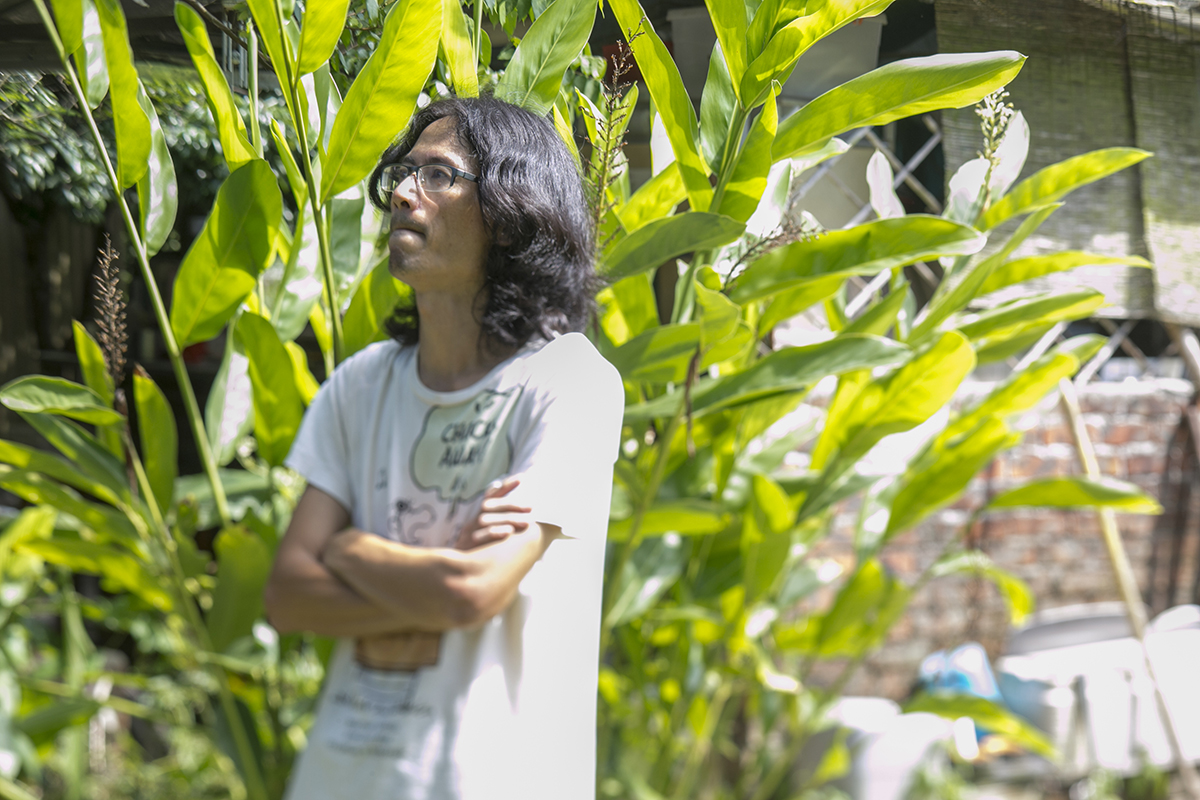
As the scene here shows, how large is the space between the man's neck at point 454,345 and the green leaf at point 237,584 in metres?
0.36

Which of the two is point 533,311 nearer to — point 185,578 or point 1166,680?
point 185,578

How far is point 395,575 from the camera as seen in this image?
0.67 m

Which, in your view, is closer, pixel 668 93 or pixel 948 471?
pixel 668 93

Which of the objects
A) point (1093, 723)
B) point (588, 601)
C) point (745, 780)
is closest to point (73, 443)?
point (588, 601)

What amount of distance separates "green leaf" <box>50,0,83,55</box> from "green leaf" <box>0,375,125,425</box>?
0.97ft

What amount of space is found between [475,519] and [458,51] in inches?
15.0

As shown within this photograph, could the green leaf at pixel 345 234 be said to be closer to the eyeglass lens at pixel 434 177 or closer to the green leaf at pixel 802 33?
the eyeglass lens at pixel 434 177

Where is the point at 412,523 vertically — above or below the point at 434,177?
below

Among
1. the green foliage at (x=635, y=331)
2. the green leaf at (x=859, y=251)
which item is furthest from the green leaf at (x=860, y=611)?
the green leaf at (x=859, y=251)

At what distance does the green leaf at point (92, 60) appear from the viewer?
0.73m

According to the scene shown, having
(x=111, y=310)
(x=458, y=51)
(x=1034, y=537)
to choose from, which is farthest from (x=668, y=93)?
(x=1034, y=537)

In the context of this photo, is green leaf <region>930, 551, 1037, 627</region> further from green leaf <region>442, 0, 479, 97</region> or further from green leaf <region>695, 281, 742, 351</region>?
green leaf <region>442, 0, 479, 97</region>

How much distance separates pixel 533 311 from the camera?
0.72 m

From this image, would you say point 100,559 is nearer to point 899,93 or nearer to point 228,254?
point 228,254
